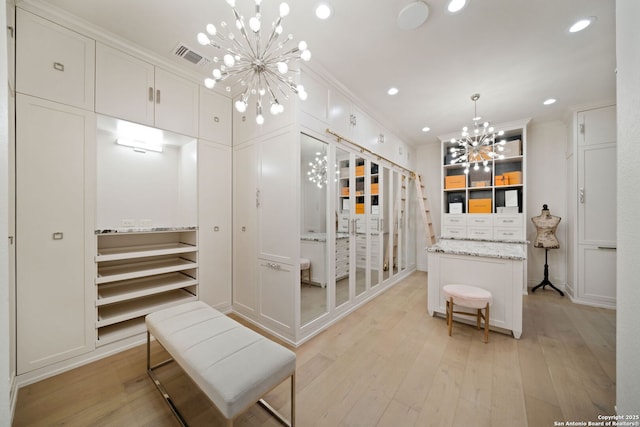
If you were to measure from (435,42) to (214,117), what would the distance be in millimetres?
2606

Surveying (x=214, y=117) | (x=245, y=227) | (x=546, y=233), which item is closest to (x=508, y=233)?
(x=546, y=233)

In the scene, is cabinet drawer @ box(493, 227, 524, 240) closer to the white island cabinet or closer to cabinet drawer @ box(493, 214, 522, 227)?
cabinet drawer @ box(493, 214, 522, 227)

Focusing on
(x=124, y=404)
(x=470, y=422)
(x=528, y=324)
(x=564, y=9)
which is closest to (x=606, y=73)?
(x=564, y=9)

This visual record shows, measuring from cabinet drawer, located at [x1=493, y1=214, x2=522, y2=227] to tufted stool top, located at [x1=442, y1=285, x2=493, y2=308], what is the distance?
2.16 metres

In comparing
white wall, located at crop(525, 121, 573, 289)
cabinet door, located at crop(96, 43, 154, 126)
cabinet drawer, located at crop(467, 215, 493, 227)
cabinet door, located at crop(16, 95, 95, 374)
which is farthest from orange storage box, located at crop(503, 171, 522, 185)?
cabinet door, located at crop(16, 95, 95, 374)

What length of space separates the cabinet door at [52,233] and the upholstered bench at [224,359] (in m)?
0.83

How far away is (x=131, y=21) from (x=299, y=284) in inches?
112

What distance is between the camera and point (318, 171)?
2.67 meters

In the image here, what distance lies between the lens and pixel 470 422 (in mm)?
1500

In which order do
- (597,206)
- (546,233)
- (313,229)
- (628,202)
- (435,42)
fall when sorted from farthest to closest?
(546,233), (597,206), (313,229), (435,42), (628,202)

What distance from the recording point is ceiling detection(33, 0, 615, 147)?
1.85 meters

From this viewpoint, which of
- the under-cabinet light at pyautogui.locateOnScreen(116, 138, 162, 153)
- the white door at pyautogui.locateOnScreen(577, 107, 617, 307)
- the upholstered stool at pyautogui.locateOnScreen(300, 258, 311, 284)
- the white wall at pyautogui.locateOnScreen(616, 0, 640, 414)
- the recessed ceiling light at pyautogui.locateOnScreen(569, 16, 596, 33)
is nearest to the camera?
the white wall at pyautogui.locateOnScreen(616, 0, 640, 414)

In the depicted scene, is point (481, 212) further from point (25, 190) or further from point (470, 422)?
point (25, 190)

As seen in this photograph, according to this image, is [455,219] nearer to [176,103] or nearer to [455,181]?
[455,181]
